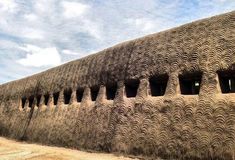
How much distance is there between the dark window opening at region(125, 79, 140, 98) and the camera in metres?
9.47

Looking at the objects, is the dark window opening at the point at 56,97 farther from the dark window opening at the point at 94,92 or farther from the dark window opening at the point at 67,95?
the dark window opening at the point at 94,92

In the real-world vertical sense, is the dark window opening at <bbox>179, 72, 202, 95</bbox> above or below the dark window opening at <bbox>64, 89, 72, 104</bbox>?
below

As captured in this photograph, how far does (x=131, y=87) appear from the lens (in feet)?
31.9

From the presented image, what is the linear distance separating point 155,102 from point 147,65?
3.70 ft

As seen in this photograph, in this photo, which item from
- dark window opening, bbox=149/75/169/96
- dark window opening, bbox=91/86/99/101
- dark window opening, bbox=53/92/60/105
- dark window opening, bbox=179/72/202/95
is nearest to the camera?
dark window opening, bbox=179/72/202/95

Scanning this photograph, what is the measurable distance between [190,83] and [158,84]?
108cm

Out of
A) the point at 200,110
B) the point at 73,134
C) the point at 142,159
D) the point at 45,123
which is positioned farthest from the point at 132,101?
the point at 45,123

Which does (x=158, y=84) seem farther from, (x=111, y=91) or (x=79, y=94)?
(x=79, y=94)

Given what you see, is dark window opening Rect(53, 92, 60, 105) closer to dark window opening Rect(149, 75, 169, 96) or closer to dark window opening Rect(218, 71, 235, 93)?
dark window opening Rect(149, 75, 169, 96)

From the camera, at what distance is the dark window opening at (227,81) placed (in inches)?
278

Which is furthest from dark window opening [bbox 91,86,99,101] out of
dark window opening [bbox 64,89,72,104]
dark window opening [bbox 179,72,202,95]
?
dark window opening [bbox 179,72,202,95]

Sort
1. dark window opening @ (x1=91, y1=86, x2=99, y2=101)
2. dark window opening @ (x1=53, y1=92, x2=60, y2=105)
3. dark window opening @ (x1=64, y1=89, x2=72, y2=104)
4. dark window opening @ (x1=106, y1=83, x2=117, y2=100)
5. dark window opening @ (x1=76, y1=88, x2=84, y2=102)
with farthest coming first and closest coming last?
1. dark window opening @ (x1=53, y1=92, x2=60, y2=105)
2. dark window opening @ (x1=64, y1=89, x2=72, y2=104)
3. dark window opening @ (x1=76, y1=88, x2=84, y2=102)
4. dark window opening @ (x1=91, y1=86, x2=99, y2=101)
5. dark window opening @ (x1=106, y1=83, x2=117, y2=100)

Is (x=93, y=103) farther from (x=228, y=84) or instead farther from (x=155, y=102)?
(x=228, y=84)

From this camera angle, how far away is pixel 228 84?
7215 millimetres
